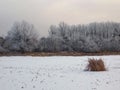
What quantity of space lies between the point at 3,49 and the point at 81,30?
3753 cm

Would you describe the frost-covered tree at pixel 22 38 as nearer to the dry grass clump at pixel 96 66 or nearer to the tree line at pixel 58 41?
the tree line at pixel 58 41

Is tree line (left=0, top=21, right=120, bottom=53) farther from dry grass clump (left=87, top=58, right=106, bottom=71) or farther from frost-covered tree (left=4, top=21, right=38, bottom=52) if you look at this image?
dry grass clump (left=87, top=58, right=106, bottom=71)

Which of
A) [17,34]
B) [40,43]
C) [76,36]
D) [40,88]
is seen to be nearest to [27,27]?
[17,34]

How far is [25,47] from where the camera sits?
71.2 metres

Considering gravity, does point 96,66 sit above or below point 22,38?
below

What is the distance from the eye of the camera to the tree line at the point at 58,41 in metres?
72.7

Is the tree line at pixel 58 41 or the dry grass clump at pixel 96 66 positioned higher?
the tree line at pixel 58 41

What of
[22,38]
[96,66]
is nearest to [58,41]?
[22,38]

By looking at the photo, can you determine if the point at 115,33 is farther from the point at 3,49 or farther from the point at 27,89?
the point at 27,89

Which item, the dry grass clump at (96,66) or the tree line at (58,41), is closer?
the dry grass clump at (96,66)

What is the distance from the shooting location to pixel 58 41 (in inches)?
3194

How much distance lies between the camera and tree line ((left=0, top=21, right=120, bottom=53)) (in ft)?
238

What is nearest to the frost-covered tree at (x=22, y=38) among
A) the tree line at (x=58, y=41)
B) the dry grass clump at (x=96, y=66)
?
the tree line at (x=58, y=41)

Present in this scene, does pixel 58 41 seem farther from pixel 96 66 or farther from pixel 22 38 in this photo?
pixel 96 66
